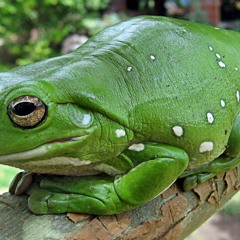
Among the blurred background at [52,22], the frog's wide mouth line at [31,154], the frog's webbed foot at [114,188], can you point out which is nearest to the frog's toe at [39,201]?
the frog's webbed foot at [114,188]

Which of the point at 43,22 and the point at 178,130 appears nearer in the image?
the point at 178,130

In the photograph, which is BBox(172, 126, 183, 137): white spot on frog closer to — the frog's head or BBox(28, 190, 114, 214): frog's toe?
the frog's head

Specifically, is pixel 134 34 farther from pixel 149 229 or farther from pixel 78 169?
pixel 149 229

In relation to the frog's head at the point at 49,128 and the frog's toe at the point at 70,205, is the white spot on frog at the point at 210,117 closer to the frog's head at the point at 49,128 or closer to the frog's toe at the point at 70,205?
the frog's head at the point at 49,128

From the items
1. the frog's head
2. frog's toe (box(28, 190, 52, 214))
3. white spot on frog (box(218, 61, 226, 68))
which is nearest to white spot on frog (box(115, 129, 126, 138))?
the frog's head

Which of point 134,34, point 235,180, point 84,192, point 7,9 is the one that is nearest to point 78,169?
point 84,192

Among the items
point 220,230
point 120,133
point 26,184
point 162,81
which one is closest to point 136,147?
point 120,133

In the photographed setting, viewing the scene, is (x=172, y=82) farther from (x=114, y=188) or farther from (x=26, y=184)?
(x=26, y=184)
